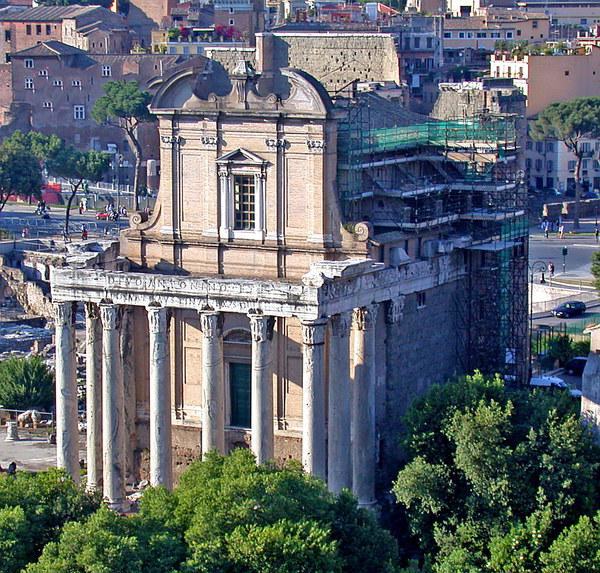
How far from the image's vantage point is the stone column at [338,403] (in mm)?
60906

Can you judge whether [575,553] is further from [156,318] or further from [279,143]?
[279,143]

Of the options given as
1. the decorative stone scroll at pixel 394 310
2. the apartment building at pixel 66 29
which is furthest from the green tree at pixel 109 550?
the apartment building at pixel 66 29

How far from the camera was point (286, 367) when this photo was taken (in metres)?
64.4

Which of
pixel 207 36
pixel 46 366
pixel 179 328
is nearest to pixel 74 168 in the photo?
pixel 207 36

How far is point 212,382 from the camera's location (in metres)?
62.0

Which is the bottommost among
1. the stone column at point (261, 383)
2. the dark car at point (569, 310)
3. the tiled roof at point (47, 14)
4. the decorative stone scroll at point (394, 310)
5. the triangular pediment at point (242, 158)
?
the dark car at point (569, 310)

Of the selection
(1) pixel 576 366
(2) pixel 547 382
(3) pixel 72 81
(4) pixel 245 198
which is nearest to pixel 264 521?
(4) pixel 245 198

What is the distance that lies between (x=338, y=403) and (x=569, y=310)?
103ft

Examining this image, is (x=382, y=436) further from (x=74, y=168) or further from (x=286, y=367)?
(x=74, y=168)

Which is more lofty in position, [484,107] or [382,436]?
[484,107]

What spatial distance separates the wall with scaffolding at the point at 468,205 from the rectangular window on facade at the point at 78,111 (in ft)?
290

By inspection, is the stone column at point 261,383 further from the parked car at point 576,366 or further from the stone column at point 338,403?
the parked car at point 576,366

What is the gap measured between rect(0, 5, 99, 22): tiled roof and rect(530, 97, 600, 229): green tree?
45.1 metres

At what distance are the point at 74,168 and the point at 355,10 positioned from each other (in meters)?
35.3
